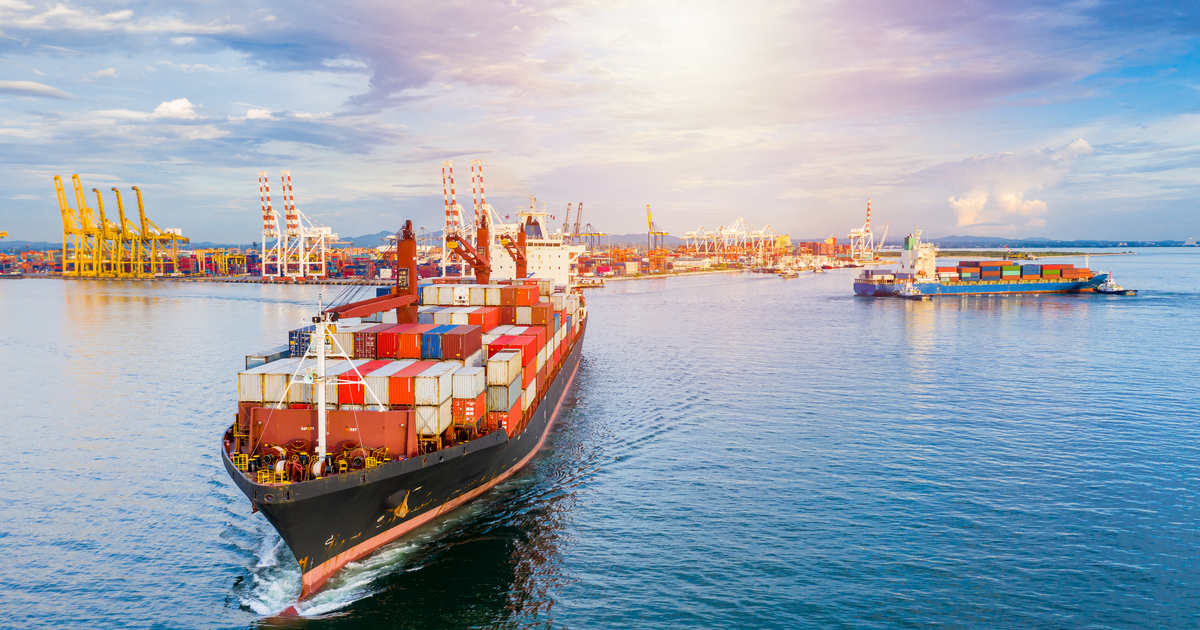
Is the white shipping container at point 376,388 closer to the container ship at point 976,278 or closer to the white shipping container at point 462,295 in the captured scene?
the white shipping container at point 462,295

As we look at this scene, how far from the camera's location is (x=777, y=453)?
90.7ft

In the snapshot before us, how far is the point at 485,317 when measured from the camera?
1209 inches

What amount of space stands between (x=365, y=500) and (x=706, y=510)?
11016mm

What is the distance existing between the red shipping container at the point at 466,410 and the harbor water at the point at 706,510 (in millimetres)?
3442

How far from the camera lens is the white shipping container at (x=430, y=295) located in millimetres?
35938

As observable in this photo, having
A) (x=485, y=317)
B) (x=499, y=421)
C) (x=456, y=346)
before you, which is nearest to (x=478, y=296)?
(x=485, y=317)

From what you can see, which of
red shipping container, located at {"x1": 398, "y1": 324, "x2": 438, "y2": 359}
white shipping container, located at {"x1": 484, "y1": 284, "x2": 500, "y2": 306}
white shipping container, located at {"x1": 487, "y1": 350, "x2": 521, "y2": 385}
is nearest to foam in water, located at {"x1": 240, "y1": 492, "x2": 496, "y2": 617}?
white shipping container, located at {"x1": 487, "y1": 350, "x2": 521, "y2": 385}

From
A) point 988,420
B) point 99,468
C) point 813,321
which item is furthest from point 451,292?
point 813,321

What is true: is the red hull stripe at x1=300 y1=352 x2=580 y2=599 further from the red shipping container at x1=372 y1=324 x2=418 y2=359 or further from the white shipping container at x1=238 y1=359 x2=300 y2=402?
the red shipping container at x1=372 y1=324 x2=418 y2=359

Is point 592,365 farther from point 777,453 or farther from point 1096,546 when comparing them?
point 1096,546

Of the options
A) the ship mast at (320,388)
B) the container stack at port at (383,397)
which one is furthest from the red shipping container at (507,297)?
the ship mast at (320,388)

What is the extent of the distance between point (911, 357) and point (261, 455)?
46962 millimetres

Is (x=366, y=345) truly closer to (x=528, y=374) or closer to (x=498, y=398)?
(x=498, y=398)

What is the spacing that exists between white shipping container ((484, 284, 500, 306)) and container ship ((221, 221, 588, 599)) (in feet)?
26.8
